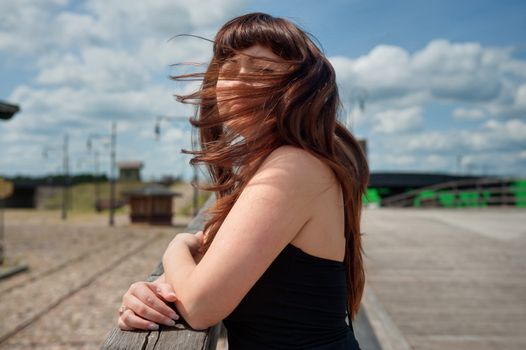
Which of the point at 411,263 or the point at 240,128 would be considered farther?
the point at 411,263

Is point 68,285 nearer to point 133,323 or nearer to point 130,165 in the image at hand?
point 133,323

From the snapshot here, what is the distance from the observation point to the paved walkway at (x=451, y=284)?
4.79 metres

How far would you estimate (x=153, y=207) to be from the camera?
26000mm

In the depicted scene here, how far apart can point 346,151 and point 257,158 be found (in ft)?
1.11

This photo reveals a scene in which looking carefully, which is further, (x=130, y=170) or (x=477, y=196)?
(x=130, y=170)

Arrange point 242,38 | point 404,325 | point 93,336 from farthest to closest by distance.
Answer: point 93,336 → point 404,325 → point 242,38

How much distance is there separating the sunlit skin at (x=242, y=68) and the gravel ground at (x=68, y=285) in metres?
1.85

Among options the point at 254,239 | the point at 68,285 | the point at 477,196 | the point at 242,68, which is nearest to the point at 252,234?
the point at 254,239

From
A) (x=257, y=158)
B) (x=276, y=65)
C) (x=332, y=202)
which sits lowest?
(x=332, y=202)

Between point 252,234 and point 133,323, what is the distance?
35cm

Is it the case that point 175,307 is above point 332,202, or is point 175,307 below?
below

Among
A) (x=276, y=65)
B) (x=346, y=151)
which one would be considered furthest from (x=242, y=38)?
(x=346, y=151)

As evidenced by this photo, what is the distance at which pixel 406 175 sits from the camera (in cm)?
3788

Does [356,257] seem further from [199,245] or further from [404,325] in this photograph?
[404,325]
